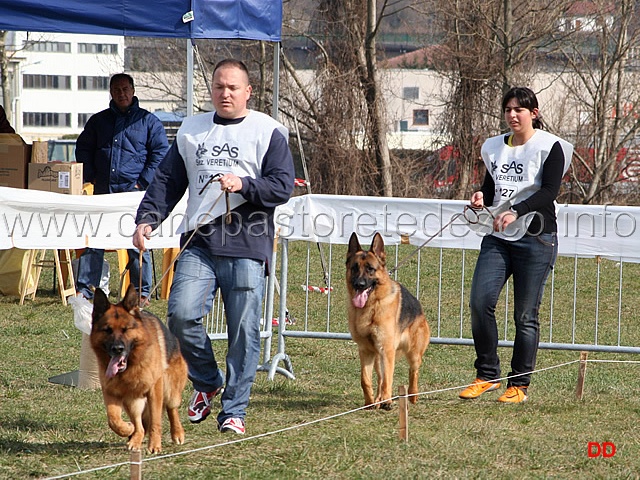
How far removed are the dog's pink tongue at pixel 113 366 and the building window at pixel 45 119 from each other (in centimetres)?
5633

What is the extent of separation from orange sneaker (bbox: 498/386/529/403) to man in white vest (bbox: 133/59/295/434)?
1966 millimetres

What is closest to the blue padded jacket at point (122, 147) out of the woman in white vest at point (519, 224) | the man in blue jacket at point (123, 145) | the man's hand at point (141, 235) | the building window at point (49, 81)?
the man in blue jacket at point (123, 145)

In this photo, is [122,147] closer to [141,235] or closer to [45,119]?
[141,235]

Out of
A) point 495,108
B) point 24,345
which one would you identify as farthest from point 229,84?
point 495,108

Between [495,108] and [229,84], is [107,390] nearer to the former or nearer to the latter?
[229,84]

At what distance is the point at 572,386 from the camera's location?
6.66 m

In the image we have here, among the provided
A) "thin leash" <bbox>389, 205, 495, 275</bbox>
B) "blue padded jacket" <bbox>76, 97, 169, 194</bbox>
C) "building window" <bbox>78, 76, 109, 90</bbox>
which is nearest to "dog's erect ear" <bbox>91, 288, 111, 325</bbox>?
"thin leash" <bbox>389, 205, 495, 275</bbox>

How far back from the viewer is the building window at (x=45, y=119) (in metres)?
57.6

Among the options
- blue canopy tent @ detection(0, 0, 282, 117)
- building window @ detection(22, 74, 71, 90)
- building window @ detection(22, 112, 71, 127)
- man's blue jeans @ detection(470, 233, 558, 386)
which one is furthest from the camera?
building window @ detection(22, 112, 71, 127)

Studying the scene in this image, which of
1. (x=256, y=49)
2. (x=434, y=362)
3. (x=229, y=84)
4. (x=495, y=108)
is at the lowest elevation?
(x=434, y=362)

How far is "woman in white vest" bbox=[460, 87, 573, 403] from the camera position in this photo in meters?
5.61

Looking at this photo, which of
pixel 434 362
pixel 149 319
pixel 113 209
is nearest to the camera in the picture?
pixel 149 319

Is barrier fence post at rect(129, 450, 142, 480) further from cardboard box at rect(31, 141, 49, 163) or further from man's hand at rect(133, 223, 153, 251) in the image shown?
cardboard box at rect(31, 141, 49, 163)

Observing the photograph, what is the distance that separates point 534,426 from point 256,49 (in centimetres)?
1576
